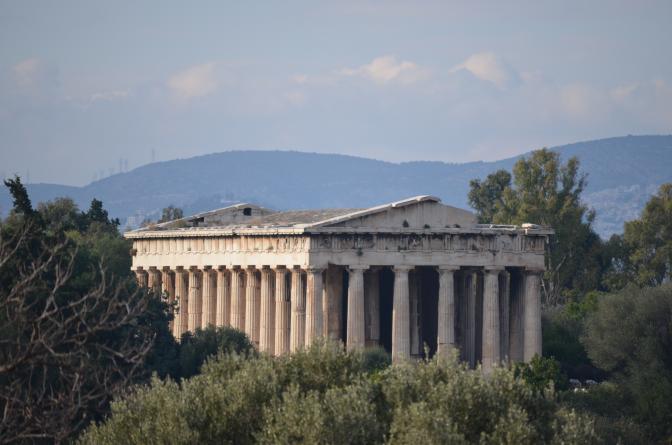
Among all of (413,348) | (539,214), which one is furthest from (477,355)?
(539,214)

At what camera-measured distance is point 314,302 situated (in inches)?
4090

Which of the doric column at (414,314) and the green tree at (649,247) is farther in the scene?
the green tree at (649,247)

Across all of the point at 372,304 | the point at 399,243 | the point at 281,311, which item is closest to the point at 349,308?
the point at 399,243

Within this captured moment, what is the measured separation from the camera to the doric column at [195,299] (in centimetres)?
11694

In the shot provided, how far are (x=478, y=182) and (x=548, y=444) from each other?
122 metres

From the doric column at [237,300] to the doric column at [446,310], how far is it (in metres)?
11.4

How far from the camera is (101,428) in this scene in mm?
65375

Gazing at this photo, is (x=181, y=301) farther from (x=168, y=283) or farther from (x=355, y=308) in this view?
(x=355, y=308)

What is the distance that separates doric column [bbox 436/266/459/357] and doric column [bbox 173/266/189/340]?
58.2ft

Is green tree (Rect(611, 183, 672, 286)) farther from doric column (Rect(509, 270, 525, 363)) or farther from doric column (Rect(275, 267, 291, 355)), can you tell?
doric column (Rect(275, 267, 291, 355))

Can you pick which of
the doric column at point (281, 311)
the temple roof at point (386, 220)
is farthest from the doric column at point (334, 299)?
the temple roof at point (386, 220)

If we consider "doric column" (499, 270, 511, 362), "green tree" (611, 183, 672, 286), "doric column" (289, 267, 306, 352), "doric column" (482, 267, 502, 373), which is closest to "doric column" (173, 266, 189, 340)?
"doric column" (289, 267, 306, 352)

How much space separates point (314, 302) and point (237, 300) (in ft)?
31.6

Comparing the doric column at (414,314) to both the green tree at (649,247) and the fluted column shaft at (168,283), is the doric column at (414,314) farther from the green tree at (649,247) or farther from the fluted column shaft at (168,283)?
the green tree at (649,247)
